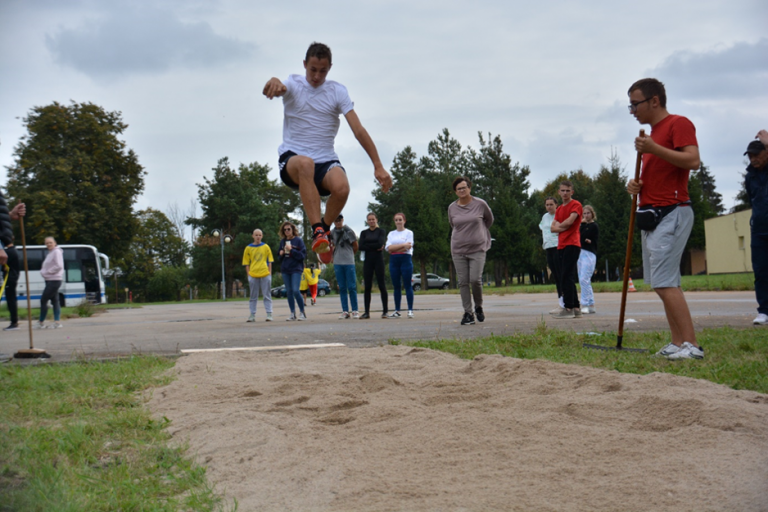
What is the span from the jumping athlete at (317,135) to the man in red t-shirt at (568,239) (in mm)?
4791

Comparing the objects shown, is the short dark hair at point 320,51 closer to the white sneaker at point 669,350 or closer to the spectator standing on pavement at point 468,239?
the white sneaker at point 669,350

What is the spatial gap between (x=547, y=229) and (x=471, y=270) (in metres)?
2.22

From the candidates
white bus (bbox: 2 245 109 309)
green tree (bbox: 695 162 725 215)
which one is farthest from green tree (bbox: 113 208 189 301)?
green tree (bbox: 695 162 725 215)

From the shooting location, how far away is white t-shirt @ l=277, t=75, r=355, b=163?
5.60 metres

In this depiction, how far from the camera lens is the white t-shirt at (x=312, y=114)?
5.60 m

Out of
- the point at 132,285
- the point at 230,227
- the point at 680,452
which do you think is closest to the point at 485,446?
the point at 680,452

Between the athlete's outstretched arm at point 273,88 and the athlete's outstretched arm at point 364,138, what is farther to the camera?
the athlete's outstretched arm at point 364,138

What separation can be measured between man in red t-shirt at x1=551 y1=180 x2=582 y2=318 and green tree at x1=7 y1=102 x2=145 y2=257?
645 cm

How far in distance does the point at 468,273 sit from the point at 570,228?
175cm

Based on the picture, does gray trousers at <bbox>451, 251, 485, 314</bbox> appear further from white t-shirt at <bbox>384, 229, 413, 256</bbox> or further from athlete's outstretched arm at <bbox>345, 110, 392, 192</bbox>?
athlete's outstretched arm at <bbox>345, 110, 392, 192</bbox>

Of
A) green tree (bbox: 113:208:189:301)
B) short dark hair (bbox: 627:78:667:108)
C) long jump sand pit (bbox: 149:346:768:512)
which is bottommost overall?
long jump sand pit (bbox: 149:346:768:512)

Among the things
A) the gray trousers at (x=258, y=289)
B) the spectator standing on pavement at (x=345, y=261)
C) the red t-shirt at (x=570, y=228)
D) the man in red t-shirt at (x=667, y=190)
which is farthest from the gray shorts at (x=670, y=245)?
the gray trousers at (x=258, y=289)

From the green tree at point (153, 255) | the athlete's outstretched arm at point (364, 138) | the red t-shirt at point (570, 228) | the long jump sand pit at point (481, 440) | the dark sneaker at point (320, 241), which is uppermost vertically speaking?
the green tree at point (153, 255)

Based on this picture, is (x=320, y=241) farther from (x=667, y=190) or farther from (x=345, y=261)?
(x=345, y=261)
